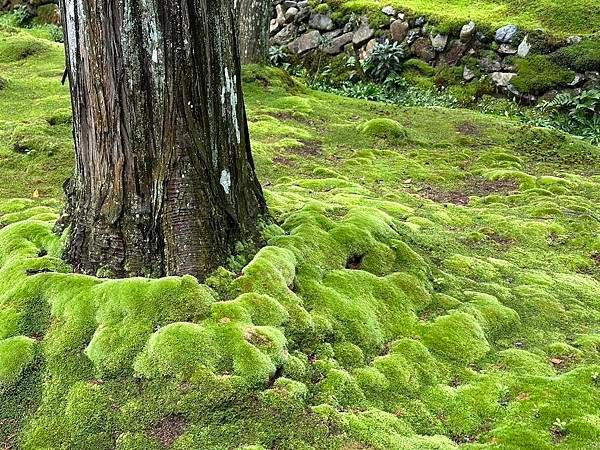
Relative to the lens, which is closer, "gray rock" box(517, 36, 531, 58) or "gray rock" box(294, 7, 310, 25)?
"gray rock" box(517, 36, 531, 58)

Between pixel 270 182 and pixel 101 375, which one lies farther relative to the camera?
pixel 270 182

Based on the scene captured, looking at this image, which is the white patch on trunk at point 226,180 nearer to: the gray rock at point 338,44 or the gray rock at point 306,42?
the gray rock at point 338,44

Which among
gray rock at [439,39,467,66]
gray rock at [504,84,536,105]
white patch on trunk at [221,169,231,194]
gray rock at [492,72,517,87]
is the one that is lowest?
gray rock at [504,84,536,105]

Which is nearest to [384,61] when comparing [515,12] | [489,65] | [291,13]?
[489,65]

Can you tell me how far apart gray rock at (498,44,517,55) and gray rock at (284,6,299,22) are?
733 centimetres

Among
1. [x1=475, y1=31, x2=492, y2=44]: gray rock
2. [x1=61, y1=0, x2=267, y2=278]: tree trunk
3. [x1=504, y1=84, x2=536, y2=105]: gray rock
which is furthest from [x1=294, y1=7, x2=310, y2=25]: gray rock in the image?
[x1=61, y1=0, x2=267, y2=278]: tree trunk

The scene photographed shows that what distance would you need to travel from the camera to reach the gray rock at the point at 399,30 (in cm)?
1808

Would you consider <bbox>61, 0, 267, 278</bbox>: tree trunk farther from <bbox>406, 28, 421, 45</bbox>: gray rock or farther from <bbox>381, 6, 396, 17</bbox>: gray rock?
<bbox>381, 6, 396, 17</bbox>: gray rock

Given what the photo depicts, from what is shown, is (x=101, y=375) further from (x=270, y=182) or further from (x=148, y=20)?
(x=270, y=182)

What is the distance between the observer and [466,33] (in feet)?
55.6

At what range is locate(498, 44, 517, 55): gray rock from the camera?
16230 mm

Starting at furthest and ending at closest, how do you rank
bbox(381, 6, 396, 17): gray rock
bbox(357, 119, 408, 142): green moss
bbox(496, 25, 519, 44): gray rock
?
bbox(381, 6, 396, 17): gray rock, bbox(496, 25, 519, 44): gray rock, bbox(357, 119, 408, 142): green moss

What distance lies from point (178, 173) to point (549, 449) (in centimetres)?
272

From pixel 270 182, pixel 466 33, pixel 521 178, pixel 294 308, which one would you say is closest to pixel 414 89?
pixel 466 33
